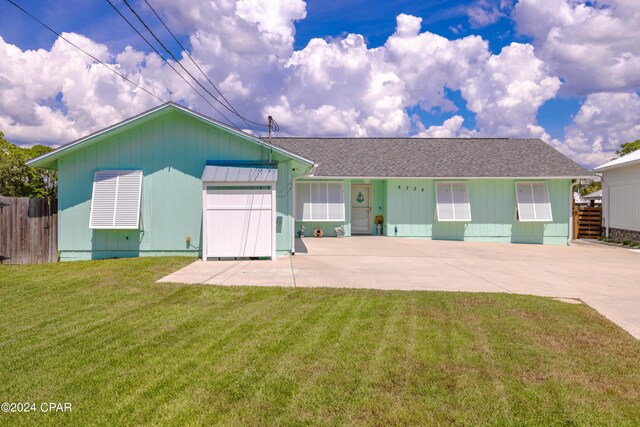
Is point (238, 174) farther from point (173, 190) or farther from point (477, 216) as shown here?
point (477, 216)

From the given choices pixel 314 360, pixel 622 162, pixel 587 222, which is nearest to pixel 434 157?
pixel 622 162

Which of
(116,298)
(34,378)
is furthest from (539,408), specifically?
(116,298)

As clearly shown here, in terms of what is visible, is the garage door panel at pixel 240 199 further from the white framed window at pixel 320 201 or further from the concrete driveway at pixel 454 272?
the white framed window at pixel 320 201

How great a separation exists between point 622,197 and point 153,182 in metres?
19.1

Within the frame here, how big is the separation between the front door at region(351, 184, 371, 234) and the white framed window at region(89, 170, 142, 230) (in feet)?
33.1

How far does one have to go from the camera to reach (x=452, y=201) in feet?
59.1

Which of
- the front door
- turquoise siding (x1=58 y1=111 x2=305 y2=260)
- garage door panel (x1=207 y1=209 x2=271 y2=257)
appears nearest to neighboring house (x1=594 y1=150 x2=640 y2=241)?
the front door

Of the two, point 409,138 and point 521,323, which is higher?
point 409,138

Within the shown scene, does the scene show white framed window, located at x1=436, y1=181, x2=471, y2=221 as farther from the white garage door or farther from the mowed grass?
the mowed grass

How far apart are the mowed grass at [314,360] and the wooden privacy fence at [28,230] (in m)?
4.16

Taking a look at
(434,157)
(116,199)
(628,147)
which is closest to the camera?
(116,199)

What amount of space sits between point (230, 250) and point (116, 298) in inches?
176

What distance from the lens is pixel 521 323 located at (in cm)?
578

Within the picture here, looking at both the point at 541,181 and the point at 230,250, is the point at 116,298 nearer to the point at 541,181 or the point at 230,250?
the point at 230,250
